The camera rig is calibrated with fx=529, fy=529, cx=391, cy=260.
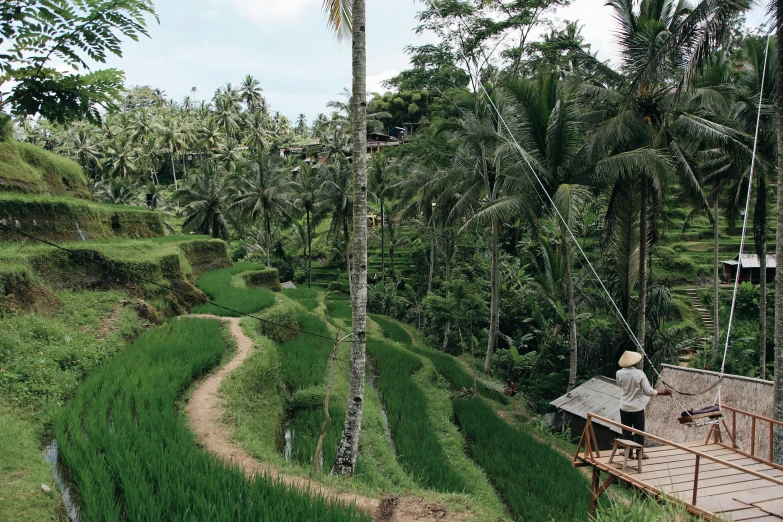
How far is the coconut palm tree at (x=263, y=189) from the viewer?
30359 millimetres

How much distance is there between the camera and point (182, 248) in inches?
850

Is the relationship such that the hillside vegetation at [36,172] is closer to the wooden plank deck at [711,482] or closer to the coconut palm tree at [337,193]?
the coconut palm tree at [337,193]

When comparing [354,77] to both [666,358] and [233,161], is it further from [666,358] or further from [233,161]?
[233,161]

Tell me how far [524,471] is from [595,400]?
385cm

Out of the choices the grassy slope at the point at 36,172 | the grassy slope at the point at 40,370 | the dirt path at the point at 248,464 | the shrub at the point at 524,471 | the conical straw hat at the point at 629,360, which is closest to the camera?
the grassy slope at the point at 40,370

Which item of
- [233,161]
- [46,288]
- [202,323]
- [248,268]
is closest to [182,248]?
[248,268]

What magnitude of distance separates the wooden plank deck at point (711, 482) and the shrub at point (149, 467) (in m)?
3.04

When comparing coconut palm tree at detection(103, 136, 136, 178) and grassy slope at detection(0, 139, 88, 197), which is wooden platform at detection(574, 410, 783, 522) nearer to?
grassy slope at detection(0, 139, 88, 197)

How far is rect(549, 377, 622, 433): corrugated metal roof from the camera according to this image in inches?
480

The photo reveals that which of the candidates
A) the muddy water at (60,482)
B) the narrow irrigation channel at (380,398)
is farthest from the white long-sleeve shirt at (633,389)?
the muddy water at (60,482)

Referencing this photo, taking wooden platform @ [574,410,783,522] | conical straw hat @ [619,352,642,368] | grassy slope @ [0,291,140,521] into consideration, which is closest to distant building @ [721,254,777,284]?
conical straw hat @ [619,352,642,368]

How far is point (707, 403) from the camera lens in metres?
10.6

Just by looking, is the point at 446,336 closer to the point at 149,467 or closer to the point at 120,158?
the point at 149,467

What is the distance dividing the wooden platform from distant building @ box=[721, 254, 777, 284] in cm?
2532
